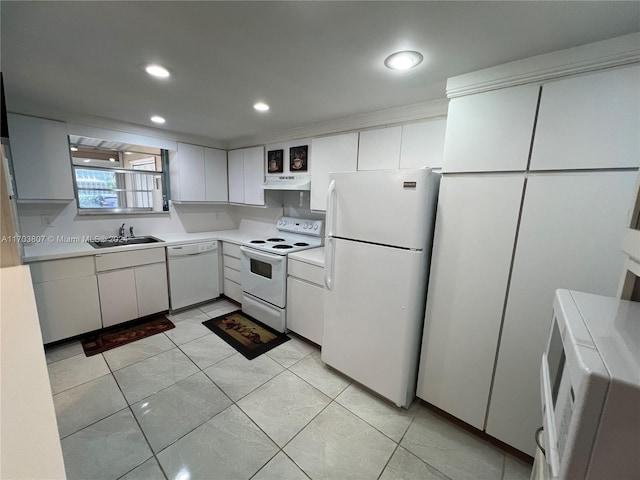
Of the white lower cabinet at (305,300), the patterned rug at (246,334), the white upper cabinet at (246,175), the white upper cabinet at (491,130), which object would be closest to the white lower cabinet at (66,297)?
the patterned rug at (246,334)

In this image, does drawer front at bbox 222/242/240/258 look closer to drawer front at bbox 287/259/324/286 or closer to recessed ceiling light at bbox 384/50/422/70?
drawer front at bbox 287/259/324/286

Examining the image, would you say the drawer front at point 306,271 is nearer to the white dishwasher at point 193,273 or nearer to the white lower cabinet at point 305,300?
the white lower cabinet at point 305,300

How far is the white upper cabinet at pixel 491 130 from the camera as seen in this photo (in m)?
1.34

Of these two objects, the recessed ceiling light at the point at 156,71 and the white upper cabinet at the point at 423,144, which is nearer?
the recessed ceiling light at the point at 156,71

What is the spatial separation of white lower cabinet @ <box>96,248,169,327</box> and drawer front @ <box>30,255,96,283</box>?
80 millimetres

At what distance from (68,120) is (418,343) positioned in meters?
3.81

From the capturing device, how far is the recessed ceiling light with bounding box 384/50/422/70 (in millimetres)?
1333

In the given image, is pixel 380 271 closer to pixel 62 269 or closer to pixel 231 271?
pixel 231 271

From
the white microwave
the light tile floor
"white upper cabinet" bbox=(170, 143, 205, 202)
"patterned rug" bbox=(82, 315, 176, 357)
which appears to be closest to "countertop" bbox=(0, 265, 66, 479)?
the white microwave

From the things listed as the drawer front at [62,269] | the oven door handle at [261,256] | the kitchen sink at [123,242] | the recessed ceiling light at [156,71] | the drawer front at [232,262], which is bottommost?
the drawer front at [232,262]

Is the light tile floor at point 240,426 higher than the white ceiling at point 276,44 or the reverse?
the reverse

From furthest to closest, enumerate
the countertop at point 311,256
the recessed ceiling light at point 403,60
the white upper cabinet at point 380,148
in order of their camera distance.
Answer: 1. the countertop at point 311,256
2. the white upper cabinet at point 380,148
3. the recessed ceiling light at point 403,60

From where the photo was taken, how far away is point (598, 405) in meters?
0.50

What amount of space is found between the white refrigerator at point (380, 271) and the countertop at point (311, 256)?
0.32 metres
